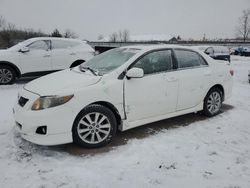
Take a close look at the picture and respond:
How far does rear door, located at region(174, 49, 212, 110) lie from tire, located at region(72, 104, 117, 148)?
1.55 meters

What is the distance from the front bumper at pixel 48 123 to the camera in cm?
355

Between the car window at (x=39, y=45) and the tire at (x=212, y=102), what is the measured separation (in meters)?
6.22

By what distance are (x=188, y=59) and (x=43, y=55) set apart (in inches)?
229

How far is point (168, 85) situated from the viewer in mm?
4609

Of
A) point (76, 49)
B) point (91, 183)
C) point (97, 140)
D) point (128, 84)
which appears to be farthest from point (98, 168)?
point (76, 49)

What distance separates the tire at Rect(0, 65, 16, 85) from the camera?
855cm

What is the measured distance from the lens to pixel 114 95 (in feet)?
13.1

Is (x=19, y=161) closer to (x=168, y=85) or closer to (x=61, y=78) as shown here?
(x=61, y=78)

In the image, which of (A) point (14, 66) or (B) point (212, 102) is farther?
(A) point (14, 66)

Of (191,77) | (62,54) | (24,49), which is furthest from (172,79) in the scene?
(24,49)

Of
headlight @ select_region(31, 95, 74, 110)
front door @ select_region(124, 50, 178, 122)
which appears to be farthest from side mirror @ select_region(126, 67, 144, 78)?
headlight @ select_region(31, 95, 74, 110)

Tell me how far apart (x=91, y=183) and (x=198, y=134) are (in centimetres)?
231

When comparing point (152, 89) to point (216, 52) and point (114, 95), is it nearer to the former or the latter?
point (114, 95)

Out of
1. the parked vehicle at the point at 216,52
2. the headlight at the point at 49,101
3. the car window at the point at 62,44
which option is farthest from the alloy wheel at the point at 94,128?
the parked vehicle at the point at 216,52
